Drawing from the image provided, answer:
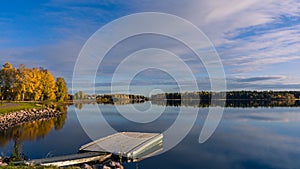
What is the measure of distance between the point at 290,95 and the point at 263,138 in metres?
158

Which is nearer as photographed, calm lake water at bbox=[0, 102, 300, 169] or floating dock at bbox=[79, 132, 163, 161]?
calm lake water at bbox=[0, 102, 300, 169]

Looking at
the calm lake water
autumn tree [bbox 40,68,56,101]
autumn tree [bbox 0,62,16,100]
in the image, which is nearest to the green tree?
autumn tree [bbox 40,68,56,101]

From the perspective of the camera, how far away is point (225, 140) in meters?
21.4

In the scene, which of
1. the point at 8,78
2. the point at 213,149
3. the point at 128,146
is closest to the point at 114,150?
the point at 128,146

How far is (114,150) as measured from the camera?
16141 millimetres

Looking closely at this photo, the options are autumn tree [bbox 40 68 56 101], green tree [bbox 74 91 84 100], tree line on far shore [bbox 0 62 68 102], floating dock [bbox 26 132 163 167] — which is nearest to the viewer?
floating dock [bbox 26 132 163 167]

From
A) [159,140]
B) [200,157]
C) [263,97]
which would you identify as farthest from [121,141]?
[263,97]

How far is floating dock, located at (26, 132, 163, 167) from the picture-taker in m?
13.9

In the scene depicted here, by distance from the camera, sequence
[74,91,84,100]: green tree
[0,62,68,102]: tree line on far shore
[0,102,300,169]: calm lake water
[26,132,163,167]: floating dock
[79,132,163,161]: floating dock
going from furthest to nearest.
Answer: [74,91,84,100]: green tree → [0,62,68,102]: tree line on far shore → [79,132,163,161]: floating dock → [0,102,300,169]: calm lake water → [26,132,163,167]: floating dock

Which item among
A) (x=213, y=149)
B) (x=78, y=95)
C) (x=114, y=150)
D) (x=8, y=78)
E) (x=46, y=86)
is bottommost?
(x=213, y=149)

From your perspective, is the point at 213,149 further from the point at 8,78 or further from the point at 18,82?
the point at 8,78

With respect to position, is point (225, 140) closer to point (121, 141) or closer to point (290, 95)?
point (121, 141)

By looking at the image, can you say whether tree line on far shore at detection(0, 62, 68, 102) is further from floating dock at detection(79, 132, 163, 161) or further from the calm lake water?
floating dock at detection(79, 132, 163, 161)

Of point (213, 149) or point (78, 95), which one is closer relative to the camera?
point (213, 149)
